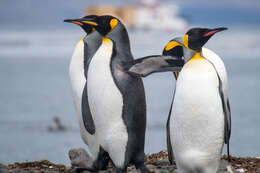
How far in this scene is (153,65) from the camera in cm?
359

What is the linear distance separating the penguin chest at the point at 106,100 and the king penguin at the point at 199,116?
0.42 meters

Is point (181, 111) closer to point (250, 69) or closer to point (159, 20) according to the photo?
point (250, 69)

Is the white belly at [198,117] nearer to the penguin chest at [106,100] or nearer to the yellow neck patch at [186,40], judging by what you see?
the yellow neck patch at [186,40]

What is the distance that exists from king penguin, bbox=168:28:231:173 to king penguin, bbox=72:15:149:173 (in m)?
0.33

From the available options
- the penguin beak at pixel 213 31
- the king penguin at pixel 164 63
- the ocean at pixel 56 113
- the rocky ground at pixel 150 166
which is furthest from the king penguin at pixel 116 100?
the ocean at pixel 56 113

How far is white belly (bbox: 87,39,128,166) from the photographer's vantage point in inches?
142

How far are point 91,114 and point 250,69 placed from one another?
15.1 metres

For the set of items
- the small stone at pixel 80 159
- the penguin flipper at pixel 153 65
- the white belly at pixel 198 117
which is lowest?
the small stone at pixel 80 159

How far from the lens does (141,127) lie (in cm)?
367

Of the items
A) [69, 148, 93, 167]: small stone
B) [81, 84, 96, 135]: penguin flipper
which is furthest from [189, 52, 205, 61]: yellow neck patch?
[69, 148, 93, 167]: small stone

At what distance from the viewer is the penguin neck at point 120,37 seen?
3.71 m

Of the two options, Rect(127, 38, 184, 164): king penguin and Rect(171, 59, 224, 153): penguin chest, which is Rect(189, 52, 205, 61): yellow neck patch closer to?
Rect(171, 59, 224, 153): penguin chest

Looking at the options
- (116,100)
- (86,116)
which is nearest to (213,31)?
(116,100)

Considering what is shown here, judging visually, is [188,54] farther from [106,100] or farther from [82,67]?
[82,67]
